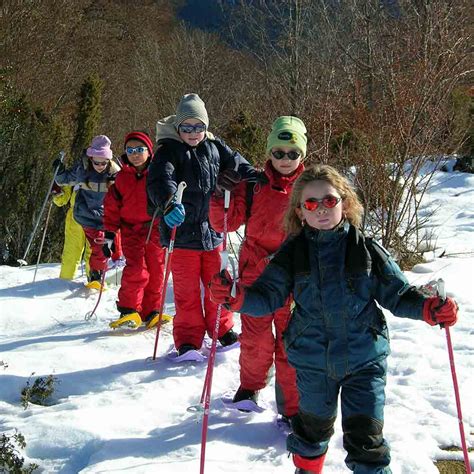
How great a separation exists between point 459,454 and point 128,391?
186 centimetres

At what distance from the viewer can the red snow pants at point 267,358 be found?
3.20 metres

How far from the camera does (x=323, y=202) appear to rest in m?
2.53

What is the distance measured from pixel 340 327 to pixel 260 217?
1.02 m

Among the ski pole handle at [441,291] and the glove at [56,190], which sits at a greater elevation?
the glove at [56,190]

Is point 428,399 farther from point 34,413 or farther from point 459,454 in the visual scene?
point 34,413

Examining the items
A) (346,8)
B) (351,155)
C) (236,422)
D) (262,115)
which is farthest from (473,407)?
(346,8)

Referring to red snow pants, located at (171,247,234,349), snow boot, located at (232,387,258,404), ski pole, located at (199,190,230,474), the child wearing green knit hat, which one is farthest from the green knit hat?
snow boot, located at (232,387,258,404)

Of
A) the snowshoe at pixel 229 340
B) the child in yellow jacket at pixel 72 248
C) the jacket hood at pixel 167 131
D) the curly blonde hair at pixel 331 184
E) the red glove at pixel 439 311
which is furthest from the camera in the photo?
the child in yellow jacket at pixel 72 248

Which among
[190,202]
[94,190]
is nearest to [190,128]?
[190,202]

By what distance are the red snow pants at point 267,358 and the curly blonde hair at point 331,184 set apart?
0.63 metres

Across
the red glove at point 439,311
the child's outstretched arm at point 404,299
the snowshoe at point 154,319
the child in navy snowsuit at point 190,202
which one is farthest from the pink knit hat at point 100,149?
the red glove at point 439,311

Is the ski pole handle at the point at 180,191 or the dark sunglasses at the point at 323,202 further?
the ski pole handle at the point at 180,191

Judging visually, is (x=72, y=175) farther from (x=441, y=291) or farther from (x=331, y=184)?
(x=441, y=291)

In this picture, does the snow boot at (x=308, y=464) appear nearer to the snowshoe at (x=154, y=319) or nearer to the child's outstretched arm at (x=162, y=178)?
the child's outstretched arm at (x=162, y=178)
